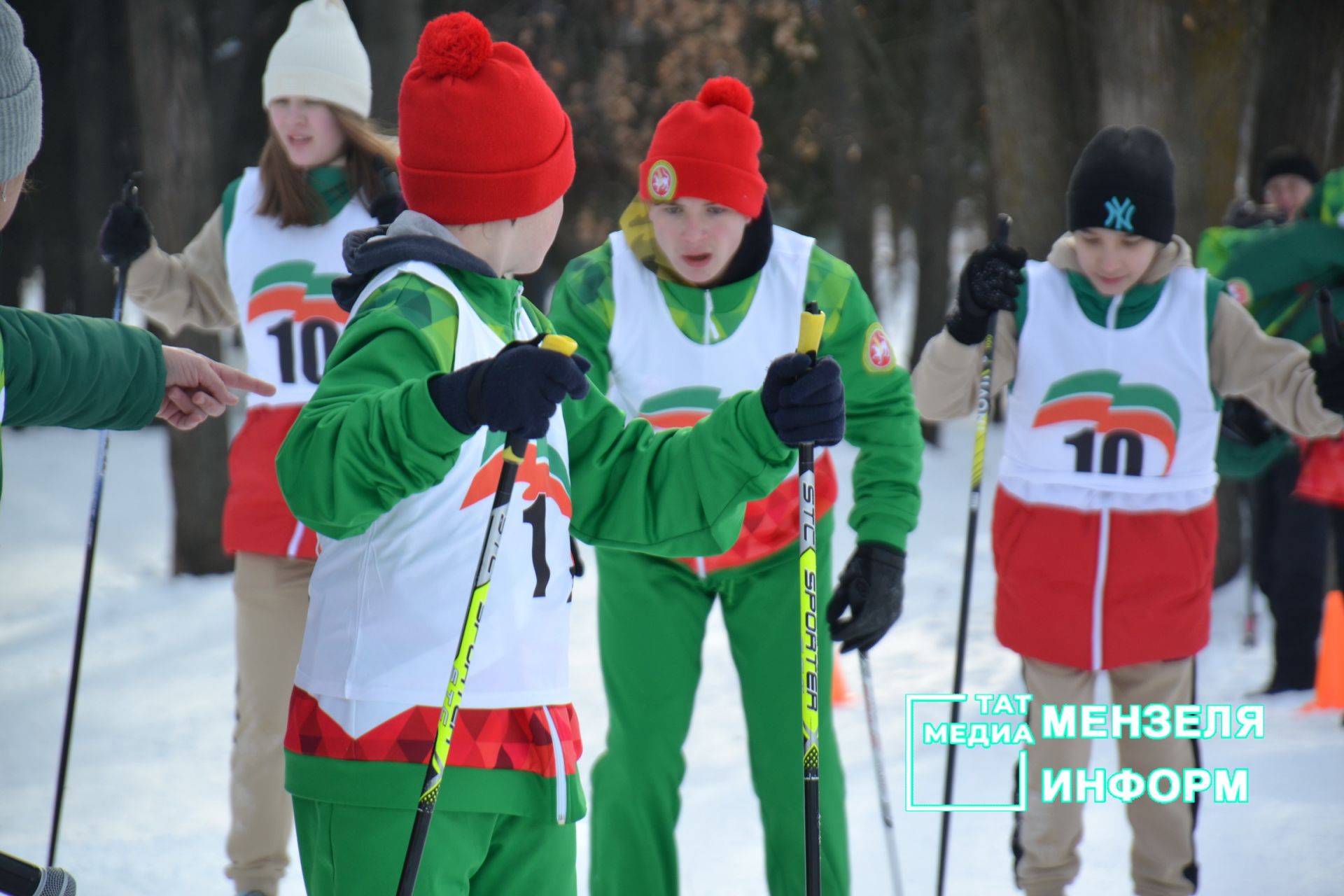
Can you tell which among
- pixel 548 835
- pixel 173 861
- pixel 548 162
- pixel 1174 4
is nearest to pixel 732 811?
pixel 173 861

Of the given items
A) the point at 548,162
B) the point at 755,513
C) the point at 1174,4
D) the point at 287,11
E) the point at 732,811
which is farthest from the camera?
the point at 287,11

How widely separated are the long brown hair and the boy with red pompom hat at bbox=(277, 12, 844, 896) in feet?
5.45

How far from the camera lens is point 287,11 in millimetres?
13523

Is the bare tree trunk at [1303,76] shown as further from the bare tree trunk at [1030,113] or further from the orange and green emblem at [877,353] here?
the orange and green emblem at [877,353]

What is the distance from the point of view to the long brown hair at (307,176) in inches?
155

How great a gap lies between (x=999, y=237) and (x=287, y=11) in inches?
446

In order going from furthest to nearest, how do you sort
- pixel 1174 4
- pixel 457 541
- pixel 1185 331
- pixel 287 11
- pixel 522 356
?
pixel 287 11 < pixel 1174 4 < pixel 1185 331 < pixel 457 541 < pixel 522 356

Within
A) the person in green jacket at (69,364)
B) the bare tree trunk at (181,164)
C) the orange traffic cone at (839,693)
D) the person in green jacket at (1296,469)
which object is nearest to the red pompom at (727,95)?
the person in green jacket at (69,364)

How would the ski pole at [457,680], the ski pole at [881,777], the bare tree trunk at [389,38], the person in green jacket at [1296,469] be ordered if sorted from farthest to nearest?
the bare tree trunk at [389,38]
the person in green jacket at [1296,469]
the ski pole at [881,777]
the ski pole at [457,680]

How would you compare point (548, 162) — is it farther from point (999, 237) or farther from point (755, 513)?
point (999, 237)

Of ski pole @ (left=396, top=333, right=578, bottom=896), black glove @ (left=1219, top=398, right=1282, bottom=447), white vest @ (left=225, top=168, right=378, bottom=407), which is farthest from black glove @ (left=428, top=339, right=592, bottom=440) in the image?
black glove @ (left=1219, top=398, right=1282, bottom=447)

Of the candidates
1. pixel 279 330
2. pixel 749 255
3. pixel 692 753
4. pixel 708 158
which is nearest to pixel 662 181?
pixel 708 158

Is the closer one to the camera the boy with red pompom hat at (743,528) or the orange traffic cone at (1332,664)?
the boy with red pompom hat at (743,528)

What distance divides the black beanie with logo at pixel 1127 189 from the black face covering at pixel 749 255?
36.2 inches
